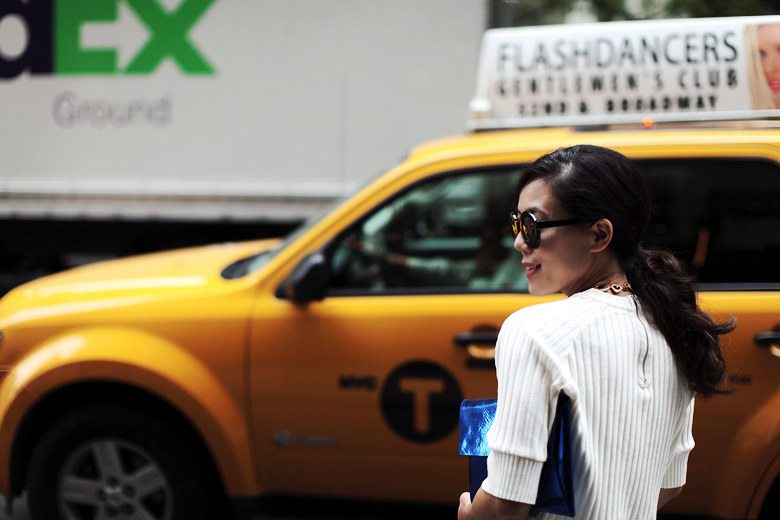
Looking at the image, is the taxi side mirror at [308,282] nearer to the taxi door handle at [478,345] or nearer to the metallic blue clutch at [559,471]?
the taxi door handle at [478,345]

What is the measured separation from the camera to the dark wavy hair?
156 cm

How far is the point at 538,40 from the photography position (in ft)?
12.8

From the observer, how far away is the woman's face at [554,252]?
157 centimetres

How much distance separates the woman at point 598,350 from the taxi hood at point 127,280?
2.43 metres

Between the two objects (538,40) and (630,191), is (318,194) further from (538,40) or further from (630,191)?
(630,191)

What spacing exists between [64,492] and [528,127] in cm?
243

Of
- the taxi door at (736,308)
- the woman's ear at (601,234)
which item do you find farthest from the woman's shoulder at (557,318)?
the taxi door at (736,308)

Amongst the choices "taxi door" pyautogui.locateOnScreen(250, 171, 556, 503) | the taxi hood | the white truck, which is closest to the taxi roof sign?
"taxi door" pyautogui.locateOnScreen(250, 171, 556, 503)

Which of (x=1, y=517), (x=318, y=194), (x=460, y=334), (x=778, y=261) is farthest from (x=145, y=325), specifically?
(x=318, y=194)

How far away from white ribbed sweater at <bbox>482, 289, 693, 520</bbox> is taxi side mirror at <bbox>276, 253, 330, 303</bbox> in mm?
2061

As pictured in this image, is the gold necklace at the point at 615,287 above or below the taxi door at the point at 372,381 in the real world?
above

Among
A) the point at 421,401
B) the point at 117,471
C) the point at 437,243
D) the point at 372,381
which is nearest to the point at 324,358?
the point at 372,381

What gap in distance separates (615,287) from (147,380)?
243 centimetres

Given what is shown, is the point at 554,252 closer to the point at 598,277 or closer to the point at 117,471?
the point at 598,277
